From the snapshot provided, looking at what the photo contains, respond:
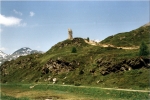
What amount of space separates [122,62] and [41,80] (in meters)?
47.7

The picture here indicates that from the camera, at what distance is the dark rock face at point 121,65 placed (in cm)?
9019

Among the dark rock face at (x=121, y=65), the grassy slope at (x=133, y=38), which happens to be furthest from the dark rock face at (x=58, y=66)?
the grassy slope at (x=133, y=38)

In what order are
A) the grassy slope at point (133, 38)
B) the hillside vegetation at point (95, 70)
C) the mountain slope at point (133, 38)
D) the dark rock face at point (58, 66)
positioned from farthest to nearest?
1. the grassy slope at point (133, 38)
2. the mountain slope at point (133, 38)
3. the dark rock face at point (58, 66)
4. the hillside vegetation at point (95, 70)

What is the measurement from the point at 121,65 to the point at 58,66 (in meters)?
40.1

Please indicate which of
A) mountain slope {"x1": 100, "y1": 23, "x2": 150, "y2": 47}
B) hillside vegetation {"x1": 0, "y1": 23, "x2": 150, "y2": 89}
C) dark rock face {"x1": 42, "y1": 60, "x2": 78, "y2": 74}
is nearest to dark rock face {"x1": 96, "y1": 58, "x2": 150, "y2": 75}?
hillside vegetation {"x1": 0, "y1": 23, "x2": 150, "y2": 89}

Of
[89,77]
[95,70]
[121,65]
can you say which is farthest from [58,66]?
[121,65]

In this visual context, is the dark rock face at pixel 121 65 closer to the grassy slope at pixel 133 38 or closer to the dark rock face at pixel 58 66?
the dark rock face at pixel 58 66

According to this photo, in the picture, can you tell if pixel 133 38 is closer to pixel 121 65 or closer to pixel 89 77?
pixel 121 65

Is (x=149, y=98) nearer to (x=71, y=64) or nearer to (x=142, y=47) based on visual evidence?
(x=142, y=47)

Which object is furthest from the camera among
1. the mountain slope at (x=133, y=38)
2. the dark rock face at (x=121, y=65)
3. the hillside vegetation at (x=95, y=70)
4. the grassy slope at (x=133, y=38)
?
the grassy slope at (x=133, y=38)

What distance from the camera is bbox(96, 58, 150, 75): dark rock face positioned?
90188mm

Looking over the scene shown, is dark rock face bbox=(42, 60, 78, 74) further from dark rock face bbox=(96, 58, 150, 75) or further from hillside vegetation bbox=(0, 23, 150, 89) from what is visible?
dark rock face bbox=(96, 58, 150, 75)

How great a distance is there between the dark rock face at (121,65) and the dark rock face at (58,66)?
19624 mm

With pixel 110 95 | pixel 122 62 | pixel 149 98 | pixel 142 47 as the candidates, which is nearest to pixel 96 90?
pixel 110 95
